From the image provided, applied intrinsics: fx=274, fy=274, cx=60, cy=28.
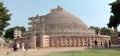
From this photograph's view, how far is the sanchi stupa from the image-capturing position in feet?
159

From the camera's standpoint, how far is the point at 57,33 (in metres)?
53.1

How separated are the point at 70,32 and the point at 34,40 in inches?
395

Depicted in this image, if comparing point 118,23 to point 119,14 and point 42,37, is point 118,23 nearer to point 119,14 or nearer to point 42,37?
point 119,14

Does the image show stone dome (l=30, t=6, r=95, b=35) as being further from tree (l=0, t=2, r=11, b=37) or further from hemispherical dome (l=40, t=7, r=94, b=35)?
tree (l=0, t=2, r=11, b=37)

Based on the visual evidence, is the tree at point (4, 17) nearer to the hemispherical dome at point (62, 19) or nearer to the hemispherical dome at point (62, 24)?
the hemispherical dome at point (62, 24)

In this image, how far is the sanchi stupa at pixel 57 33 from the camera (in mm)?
48562

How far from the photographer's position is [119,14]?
48094mm

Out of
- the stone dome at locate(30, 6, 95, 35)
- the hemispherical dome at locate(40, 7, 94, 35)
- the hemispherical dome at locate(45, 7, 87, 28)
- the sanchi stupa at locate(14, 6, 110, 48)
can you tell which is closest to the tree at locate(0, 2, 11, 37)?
the sanchi stupa at locate(14, 6, 110, 48)

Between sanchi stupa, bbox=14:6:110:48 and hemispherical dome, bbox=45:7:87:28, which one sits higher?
hemispherical dome, bbox=45:7:87:28

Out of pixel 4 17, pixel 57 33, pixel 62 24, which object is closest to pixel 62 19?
pixel 62 24

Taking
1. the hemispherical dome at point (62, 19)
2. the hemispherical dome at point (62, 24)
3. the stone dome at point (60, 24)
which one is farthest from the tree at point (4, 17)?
the hemispherical dome at point (62, 19)

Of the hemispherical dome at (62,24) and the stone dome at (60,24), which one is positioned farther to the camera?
the hemispherical dome at (62,24)

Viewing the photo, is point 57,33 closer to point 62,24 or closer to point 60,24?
point 60,24

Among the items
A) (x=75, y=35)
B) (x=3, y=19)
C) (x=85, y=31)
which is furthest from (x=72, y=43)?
(x=3, y=19)
